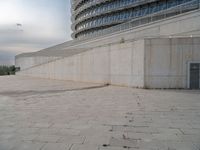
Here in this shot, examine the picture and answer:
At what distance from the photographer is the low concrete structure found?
15.9m

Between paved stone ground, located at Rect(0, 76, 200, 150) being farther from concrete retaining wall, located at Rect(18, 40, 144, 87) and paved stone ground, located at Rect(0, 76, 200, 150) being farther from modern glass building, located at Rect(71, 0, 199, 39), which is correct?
modern glass building, located at Rect(71, 0, 199, 39)

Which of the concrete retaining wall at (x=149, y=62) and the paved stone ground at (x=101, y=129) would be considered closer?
the paved stone ground at (x=101, y=129)

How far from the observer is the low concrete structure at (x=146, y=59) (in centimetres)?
1594

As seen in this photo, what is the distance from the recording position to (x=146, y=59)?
54.1 feet

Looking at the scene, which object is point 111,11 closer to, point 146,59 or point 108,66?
point 108,66

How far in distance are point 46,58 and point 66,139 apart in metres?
34.2

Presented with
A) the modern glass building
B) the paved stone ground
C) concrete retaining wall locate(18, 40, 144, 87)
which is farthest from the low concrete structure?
the modern glass building

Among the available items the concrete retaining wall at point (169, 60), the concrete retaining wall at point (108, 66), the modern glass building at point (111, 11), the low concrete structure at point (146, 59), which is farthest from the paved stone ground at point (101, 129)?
the modern glass building at point (111, 11)

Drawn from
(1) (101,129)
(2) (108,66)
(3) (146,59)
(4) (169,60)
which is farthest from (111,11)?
(1) (101,129)

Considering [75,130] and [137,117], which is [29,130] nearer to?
[75,130]

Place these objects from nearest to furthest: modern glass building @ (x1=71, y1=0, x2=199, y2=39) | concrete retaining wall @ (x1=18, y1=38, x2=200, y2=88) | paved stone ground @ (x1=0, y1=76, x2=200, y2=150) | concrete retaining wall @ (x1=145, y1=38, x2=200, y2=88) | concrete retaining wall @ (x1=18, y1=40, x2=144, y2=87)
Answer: paved stone ground @ (x1=0, y1=76, x2=200, y2=150)
concrete retaining wall @ (x1=145, y1=38, x2=200, y2=88)
concrete retaining wall @ (x1=18, y1=38, x2=200, y2=88)
concrete retaining wall @ (x1=18, y1=40, x2=144, y2=87)
modern glass building @ (x1=71, y1=0, x2=199, y2=39)

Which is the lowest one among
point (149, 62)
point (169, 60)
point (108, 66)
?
point (108, 66)

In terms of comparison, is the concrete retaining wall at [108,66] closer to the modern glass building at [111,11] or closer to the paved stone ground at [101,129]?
the paved stone ground at [101,129]

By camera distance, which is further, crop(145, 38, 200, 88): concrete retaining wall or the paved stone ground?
crop(145, 38, 200, 88): concrete retaining wall
